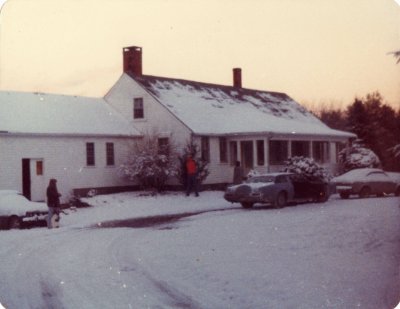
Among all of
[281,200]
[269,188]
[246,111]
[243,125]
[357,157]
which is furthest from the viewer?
[281,200]

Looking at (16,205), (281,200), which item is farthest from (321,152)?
(16,205)

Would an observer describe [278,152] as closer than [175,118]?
Yes

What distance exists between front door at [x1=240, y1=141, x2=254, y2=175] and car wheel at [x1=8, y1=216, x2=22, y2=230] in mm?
3738

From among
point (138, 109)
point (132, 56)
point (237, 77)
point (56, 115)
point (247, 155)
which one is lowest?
point (247, 155)

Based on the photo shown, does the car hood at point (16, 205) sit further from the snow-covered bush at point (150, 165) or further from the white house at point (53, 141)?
the snow-covered bush at point (150, 165)

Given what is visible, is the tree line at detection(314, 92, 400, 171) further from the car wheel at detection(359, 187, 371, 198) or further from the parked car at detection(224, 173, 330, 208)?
the parked car at detection(224, 173, 330, 208)

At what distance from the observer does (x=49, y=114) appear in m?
13.0

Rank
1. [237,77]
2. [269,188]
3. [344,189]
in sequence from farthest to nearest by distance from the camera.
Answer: [269,188] < [344,189] < [237,77]

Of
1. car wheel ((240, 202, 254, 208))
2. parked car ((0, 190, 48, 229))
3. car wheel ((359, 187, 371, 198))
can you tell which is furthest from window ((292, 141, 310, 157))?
car wheel ((240, 202, 254, 208))

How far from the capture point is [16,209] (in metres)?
11.1

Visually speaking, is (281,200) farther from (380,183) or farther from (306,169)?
(380,183)

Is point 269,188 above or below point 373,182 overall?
below

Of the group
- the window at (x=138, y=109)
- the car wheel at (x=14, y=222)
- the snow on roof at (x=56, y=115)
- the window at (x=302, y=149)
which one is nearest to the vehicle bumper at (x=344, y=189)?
the window at (x=302, y=149)

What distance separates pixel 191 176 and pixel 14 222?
378 cm
